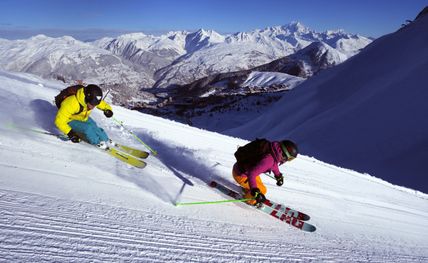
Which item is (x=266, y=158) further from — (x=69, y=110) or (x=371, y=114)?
(x=371, y=114)

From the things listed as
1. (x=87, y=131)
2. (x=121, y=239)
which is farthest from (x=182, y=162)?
(x=121, y=239)

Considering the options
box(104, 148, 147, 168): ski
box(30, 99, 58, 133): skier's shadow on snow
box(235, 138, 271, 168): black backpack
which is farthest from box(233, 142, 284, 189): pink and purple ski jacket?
box(30, 99, 58, 133): skier's shadow on snow

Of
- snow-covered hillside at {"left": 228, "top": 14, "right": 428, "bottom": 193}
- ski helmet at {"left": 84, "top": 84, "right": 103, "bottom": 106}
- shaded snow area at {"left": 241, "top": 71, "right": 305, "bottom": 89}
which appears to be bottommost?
shaded snow area at {"left": 241, "top": 71, "right": 305, "bottom": 89}

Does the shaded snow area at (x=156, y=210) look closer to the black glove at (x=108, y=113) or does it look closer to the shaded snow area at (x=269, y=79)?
the black glove at (x=108, y=113)

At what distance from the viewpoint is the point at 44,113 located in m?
9.17

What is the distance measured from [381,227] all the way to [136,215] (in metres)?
5.74

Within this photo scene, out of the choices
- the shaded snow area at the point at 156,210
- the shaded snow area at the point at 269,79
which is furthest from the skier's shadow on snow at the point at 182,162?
the shaded snow area at the point at 269,79

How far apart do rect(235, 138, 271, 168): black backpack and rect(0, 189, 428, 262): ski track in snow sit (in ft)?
5.29

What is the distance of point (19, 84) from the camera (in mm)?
11016

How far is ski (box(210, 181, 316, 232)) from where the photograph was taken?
257 inches

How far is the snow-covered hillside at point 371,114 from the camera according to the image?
59.3ft

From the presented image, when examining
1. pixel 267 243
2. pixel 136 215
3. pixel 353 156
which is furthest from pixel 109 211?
pixel 353 156

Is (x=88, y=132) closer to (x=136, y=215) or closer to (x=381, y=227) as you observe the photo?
(x=136, y=215)

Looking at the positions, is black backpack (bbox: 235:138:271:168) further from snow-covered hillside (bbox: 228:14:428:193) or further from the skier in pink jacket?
snow-covered hillside (bbox: 228:14:428:193)
